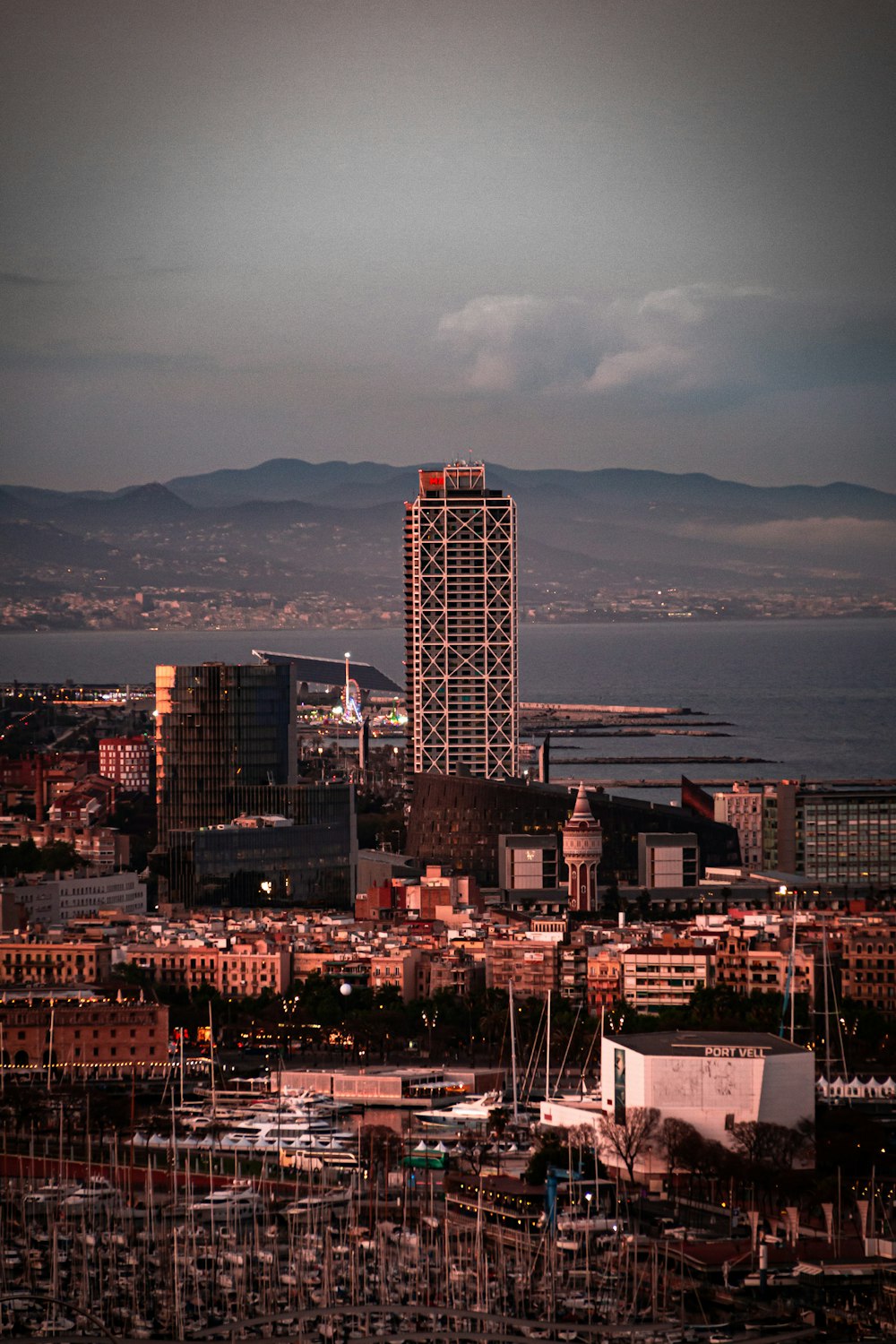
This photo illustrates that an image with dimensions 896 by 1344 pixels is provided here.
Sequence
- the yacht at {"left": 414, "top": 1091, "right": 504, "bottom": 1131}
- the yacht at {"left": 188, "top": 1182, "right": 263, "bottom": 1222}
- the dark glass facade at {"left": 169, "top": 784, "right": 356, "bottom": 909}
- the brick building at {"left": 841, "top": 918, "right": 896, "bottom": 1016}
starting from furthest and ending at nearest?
the dark glass facade at {"left": 169, "top": 784, "right": 356, "bottom": 909} < the brick building at {"left": 841, "top": 918, "right": 896, "bottom": 1016} < the yacht at {"left": 414, "top": 1091, "right": 504, "bottom": 1131} < the yacht at {"left": 188, "top": 1182, "right": 263, "bottom": 1222}

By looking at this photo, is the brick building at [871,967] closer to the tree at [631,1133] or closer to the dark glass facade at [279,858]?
the tree at [631,1133]

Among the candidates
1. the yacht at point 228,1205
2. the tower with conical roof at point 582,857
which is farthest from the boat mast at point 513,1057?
the tower with conical roof at point 582,857

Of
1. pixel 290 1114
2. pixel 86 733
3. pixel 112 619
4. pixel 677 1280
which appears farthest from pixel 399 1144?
pixel 112 619

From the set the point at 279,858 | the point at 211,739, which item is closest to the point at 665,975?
the point at 279,858

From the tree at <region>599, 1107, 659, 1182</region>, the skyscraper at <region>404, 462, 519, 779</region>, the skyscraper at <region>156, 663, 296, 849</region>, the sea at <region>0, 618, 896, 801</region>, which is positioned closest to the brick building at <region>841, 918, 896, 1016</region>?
the tree at <region>599, 1107, 659, 1182</region>

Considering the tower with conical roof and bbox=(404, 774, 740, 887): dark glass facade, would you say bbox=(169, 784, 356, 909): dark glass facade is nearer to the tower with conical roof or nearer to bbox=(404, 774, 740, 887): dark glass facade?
bbox=(404, 774, 740, 887): dark glass facade

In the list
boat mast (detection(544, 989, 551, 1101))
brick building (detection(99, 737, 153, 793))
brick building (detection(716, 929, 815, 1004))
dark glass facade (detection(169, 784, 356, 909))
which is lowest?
boat mast (detection(544, 989, 551, 1101))
